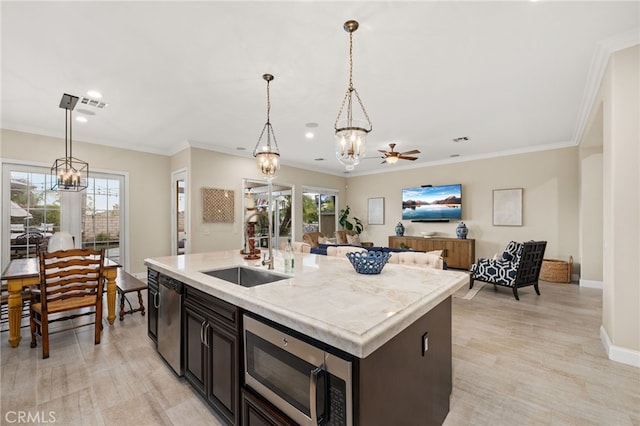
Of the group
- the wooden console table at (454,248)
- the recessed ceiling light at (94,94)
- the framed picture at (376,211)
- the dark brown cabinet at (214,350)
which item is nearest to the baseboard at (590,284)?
the wooden console table at (454,248)

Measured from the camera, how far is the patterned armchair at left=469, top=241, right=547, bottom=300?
4395 millimetres

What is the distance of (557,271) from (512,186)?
195 cm

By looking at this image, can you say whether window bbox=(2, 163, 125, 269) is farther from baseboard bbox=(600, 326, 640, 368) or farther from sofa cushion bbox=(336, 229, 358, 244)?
baseboard bbox=(600, 326, 640, 368)

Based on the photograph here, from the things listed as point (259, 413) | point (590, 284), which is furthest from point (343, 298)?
Answer: point (590, 284)

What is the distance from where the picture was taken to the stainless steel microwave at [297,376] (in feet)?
3.52

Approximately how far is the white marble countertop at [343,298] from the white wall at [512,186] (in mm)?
5503

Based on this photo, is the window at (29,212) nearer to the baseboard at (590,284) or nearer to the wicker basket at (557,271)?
the wicker basket at (557,271)

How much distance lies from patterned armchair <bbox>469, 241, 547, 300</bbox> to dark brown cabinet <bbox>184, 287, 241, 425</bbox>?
177 inches

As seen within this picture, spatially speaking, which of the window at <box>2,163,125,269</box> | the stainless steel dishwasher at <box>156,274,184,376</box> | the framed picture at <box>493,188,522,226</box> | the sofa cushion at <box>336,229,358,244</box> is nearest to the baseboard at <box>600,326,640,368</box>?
the stainless steel dishwasher at <box>156,274,184,376</box>

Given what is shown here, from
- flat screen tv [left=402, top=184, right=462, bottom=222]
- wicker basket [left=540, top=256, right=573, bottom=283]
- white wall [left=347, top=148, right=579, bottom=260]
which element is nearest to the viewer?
wicker basket [left=540, top=256, right=573, bottom=283]

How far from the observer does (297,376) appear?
1244 millimetres

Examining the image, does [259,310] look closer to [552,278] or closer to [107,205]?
[107,205]

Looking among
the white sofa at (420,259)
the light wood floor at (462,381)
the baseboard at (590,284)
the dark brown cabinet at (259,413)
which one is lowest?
the light wood floor at (462,381)

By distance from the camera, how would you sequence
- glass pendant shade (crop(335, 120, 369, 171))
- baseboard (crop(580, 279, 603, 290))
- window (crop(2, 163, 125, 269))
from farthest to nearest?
baseboard (crop(580, 279, 603, 290)), window (crop(2, 163, 125, 269)), glass pendant shade (crop(335, 120, 369, 171))
